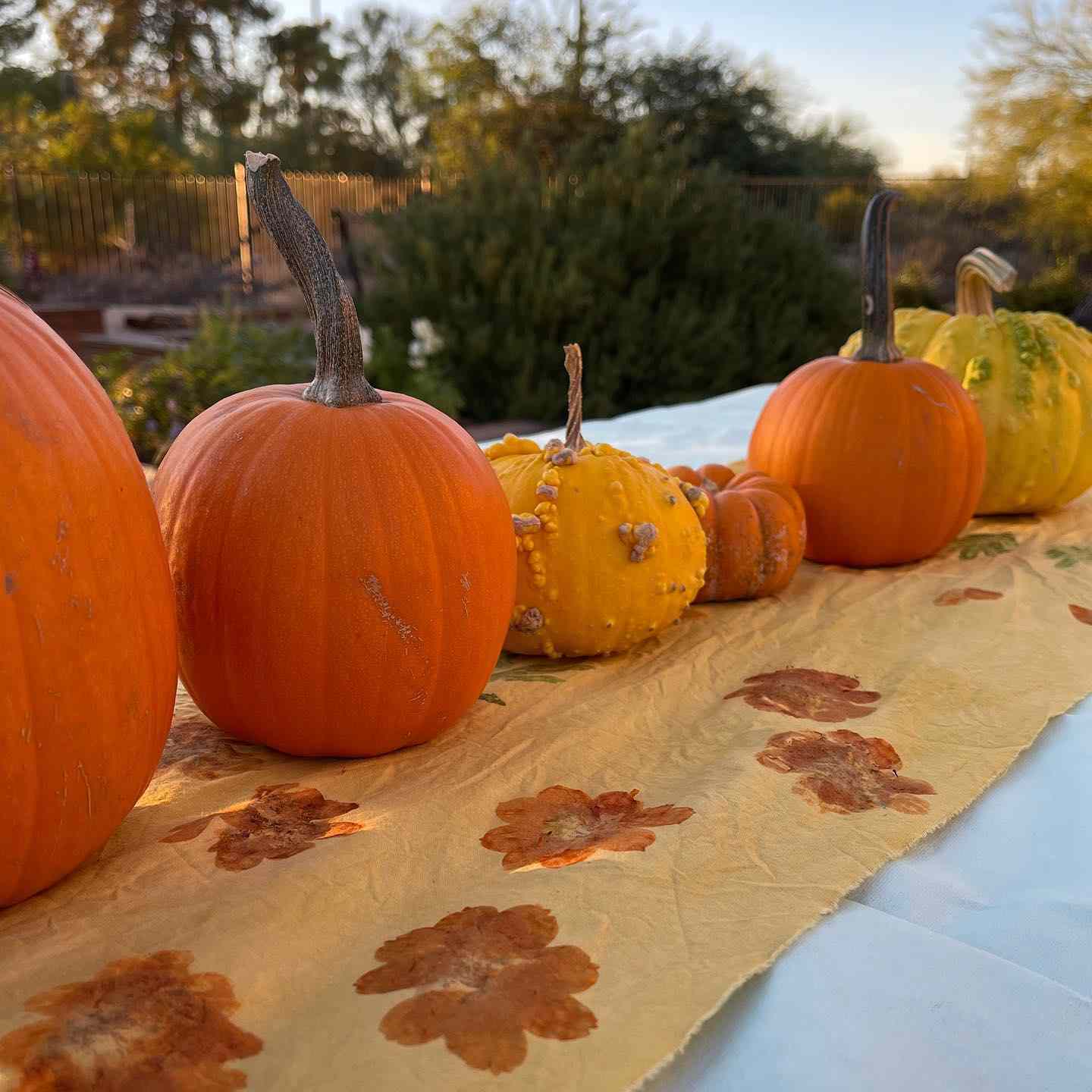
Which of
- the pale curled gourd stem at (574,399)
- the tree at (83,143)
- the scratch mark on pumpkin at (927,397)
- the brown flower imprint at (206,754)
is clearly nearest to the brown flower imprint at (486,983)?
the brown flower imprint at (206,754)

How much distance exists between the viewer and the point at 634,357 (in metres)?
7.40

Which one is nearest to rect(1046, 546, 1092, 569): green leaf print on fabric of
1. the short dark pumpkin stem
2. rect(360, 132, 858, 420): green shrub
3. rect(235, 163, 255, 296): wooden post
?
the short dark pumpkin stem

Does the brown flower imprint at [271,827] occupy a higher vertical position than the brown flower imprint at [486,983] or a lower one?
lower

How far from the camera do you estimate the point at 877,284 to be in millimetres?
1853

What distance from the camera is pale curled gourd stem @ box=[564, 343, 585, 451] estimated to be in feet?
4.61

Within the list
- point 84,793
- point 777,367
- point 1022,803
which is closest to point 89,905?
point 84,793

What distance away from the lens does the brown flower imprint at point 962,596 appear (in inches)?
65.6

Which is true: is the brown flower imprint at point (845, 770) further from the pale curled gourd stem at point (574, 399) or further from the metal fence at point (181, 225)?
the metal fence at point (181, 225)

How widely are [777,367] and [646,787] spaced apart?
730 centimetres

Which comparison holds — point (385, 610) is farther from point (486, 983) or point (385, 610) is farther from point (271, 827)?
point (486, 983)

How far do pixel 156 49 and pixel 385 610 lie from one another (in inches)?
1061

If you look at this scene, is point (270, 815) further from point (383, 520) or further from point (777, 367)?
point (777, 367)

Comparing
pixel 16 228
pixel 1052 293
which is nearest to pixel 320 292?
pixel 1052 293

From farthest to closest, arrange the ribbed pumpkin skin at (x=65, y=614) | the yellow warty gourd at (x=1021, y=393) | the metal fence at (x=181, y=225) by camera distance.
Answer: the metal fence at (x=181, y=225), the yellow warty gourd at (x=1021, y=393), the ribbed pumpkin skin at (x=65, y=614)
